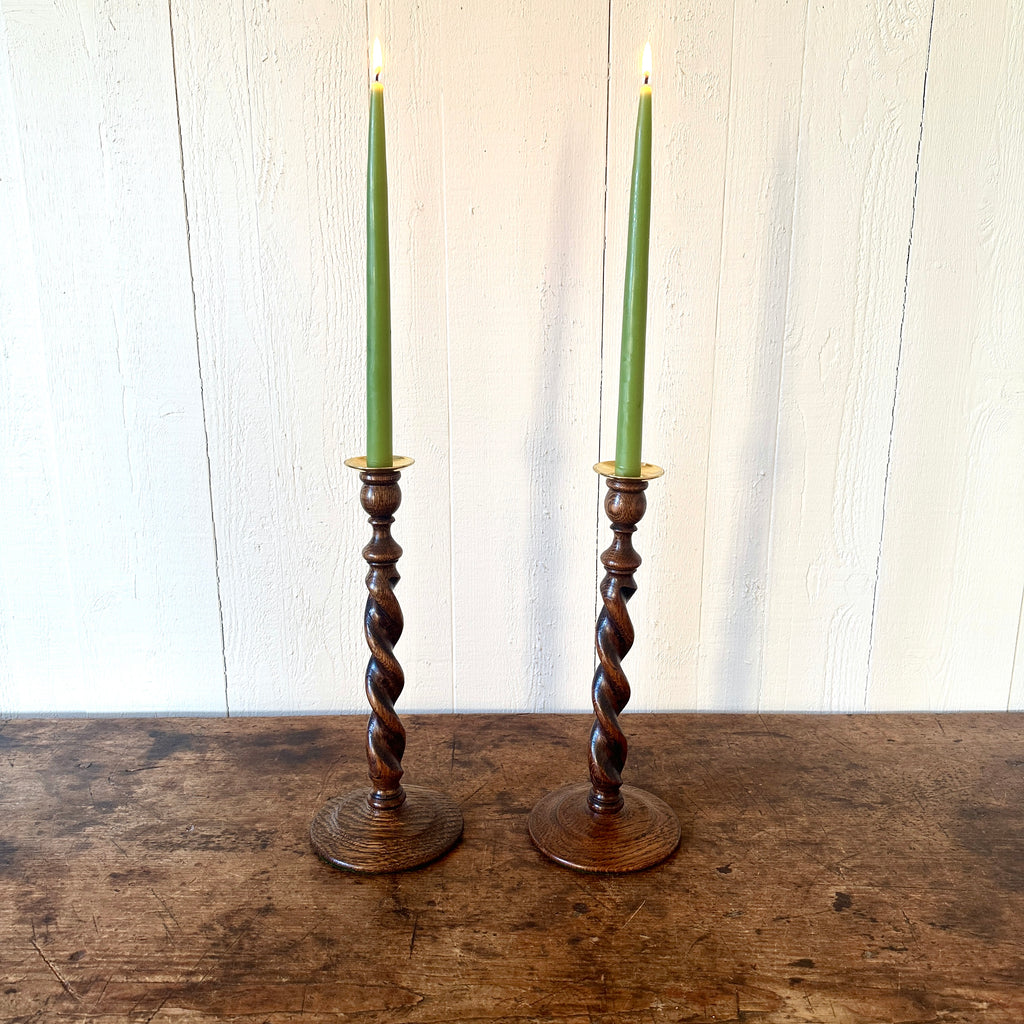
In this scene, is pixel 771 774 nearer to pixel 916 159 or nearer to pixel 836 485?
pixel 836 485

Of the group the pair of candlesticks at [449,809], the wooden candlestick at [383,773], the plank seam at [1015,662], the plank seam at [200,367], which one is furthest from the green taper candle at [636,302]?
the plank seam at [1015,662]

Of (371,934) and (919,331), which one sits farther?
(919,331)

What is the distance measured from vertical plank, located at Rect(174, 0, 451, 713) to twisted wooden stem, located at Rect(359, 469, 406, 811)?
212mm

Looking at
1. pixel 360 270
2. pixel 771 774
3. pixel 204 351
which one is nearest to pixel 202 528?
pixel 204 351

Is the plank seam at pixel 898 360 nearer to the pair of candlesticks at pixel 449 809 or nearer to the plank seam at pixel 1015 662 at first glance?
the plank seam at pixel 1015 662

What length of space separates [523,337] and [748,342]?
0.21 meters

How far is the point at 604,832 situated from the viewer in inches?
24.8

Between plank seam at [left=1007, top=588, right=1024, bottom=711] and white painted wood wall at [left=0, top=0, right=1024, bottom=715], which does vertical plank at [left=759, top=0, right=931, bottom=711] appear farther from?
plank seam at [left=1007, top=588, right=1024, bottom=711]

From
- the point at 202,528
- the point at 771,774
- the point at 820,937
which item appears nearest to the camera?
the point at 820,937

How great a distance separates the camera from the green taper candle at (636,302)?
1.86ft

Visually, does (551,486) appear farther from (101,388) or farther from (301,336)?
(101,388)

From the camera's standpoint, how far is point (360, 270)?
78 cm

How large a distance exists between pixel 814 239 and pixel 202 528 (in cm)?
65

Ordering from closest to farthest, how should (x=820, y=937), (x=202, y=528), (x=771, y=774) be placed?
1. (x=820, y=937)
2. (x=771, y=774)
3. (x=202, y=528)
